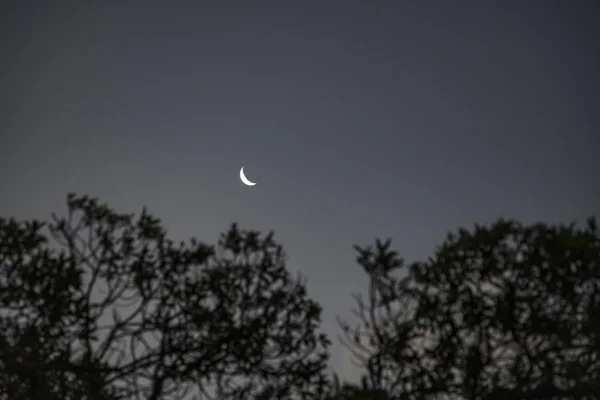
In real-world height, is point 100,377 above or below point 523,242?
below

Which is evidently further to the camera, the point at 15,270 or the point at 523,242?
the point at 15,270

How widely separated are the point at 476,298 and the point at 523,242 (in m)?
0.89

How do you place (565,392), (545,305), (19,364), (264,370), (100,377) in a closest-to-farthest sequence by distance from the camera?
(565,392) < (545,305) < (19,364) < (100,377) < (264,370)

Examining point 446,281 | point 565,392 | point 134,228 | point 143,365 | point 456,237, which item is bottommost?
point 565,392

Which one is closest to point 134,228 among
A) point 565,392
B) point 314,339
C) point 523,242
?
point 314,339

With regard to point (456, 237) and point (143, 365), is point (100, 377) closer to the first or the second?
point (143, 365)

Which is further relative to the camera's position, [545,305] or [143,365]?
[143,365]

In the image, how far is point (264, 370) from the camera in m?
8.75

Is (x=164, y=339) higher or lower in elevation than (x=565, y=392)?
higher

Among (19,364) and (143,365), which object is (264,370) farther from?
(19,364)

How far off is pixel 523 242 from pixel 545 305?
78 cm

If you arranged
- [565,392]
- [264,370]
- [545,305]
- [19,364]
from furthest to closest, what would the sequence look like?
[264,370] → [19,364] → [545,305] → [565,392]

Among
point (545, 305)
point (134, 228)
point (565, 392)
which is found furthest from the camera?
point (134, 228)

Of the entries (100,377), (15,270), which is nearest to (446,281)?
(100,377)
